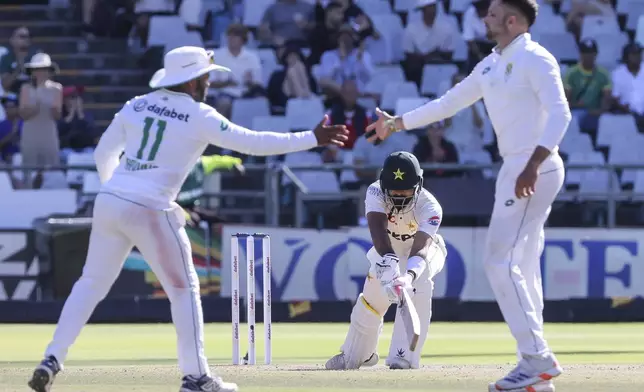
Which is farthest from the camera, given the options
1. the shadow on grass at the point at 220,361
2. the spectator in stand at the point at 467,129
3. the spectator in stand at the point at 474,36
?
the spectator in stand at the point at 474,36

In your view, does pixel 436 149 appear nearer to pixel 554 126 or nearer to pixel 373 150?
pixel 373 150

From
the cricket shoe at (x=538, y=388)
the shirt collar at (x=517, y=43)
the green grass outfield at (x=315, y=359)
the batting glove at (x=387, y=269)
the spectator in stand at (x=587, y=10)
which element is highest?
the spectator in stand at (x=587, y=10)

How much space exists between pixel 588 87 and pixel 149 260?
434 inches

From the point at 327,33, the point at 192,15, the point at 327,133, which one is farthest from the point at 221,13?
the point at 327,133

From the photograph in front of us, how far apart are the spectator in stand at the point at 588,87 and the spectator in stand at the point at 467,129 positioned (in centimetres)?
132

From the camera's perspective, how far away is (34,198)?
1528cm

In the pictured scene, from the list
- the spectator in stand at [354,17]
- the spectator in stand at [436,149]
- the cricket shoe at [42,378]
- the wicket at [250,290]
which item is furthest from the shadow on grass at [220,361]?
the spectator in stand at [354,17]

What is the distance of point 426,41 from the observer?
59.6 ft

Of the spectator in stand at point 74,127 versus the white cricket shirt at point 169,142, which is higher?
the white cricket shirt at point 169,142

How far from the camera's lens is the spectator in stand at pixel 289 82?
17.4 metres

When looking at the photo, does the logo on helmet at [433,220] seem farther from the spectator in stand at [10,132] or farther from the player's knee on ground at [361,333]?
the spectator in stand at [10,132]

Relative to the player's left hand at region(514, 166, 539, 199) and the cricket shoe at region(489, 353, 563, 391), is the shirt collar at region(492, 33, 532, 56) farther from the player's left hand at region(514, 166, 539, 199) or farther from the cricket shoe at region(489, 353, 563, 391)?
the cricket shoe at region(489, 353, 563, 391)

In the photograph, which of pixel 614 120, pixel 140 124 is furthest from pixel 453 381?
pixel 614 120

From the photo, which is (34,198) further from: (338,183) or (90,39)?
(90,39)
